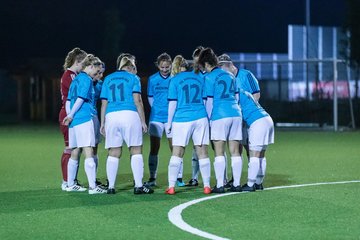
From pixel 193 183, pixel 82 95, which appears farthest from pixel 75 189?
pixel 193 183

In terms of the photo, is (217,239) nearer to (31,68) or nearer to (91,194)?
(91,194)

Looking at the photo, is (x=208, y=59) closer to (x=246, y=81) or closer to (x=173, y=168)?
(x=246, y=81)

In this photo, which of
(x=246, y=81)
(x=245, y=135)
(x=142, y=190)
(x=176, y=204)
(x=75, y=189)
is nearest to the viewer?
(x=176, y=204)

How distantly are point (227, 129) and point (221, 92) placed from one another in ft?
1.79

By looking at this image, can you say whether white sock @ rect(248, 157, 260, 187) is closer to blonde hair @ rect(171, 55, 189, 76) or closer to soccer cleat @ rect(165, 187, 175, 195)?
soccer cleat @ rect(165, 187, 175, 195)

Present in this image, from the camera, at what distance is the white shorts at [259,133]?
12.4 metres

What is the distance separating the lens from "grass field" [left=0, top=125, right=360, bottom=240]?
905 centimetres

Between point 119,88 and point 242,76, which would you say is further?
point 242,76

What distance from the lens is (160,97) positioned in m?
13.5

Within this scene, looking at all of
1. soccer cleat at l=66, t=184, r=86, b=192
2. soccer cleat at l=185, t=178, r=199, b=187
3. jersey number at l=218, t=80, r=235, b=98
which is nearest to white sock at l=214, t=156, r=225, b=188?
jersey number at l=218, t=80, r=235, b=98

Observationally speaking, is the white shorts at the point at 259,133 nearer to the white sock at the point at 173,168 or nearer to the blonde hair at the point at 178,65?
the white sock at the point at 173,168

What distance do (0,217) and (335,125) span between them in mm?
20650

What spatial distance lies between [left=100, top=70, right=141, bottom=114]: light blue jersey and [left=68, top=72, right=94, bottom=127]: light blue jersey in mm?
302

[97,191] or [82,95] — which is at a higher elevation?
[82,95]
